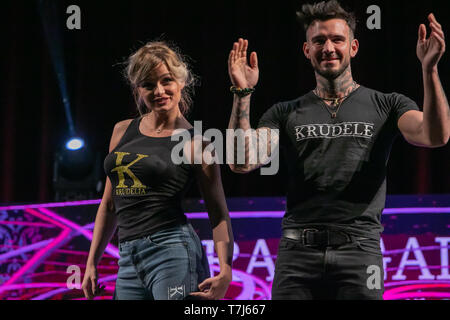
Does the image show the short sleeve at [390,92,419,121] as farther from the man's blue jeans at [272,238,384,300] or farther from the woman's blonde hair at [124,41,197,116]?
the woman's blonde hair at [124,41,197,116]

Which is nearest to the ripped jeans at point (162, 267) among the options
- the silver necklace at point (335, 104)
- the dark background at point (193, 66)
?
the silver necklace at point (335, 104)

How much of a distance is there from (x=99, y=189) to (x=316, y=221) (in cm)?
187

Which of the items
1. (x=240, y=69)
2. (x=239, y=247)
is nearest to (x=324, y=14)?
(x=240, y=69)

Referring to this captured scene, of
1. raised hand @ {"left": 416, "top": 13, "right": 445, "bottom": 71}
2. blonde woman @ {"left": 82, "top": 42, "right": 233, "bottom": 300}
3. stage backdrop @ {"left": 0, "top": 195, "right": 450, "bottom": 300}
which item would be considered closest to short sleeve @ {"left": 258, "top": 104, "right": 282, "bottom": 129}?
blonde woman @ {"left": 82, "top": 42, "right": 233, "bottom": 300}

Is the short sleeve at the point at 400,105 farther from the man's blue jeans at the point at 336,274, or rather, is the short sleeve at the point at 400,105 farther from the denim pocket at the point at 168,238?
the denim pocket at the point at 168,238

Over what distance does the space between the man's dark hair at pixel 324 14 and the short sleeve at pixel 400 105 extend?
0.29 m

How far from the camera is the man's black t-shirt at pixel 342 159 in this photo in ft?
5.49

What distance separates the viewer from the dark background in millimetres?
3816

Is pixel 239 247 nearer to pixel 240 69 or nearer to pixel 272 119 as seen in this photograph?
pixel 272 119

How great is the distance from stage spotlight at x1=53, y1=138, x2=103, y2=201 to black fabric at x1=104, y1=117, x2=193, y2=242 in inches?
61.3

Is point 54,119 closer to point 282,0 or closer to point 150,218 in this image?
point 282,0

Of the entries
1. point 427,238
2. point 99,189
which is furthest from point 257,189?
point 427,238

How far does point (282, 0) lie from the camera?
4.00 metres

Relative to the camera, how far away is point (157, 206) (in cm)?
166
